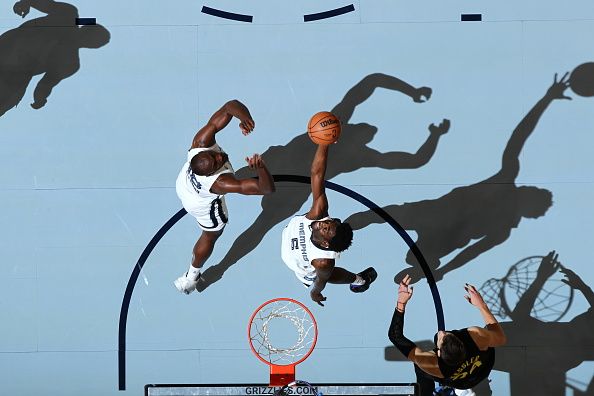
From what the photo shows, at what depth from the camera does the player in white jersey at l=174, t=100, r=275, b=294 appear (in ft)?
19.6

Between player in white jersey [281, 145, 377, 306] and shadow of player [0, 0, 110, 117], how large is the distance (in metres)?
2.59

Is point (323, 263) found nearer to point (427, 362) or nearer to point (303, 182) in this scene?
point (427, 362)

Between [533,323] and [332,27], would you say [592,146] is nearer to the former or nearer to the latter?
[533,323]

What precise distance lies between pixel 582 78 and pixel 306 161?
2675 mm

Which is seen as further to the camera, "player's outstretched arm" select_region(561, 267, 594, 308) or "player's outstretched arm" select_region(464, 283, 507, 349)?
"player's outstretched arm" select_region(561, 267, 594, 308)

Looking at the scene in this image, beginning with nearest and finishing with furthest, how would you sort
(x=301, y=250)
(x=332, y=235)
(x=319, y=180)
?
(x=332, y=235)
(x=319, y=180)
(x=301, y=250)


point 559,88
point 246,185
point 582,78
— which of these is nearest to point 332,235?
point 246,185

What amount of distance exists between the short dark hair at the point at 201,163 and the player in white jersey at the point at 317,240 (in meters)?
0.82

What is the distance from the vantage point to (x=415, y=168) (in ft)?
23.1

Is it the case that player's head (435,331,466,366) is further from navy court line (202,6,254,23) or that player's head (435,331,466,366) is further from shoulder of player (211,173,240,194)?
navy court line (202,6,254,23)

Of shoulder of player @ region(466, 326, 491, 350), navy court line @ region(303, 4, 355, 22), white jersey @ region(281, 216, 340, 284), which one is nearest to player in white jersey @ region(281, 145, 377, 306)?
white jersey @ region(281, 216, 340, 284)

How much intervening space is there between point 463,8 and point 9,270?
4.85m

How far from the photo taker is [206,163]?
5891 millimetres

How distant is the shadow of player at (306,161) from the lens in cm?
703
